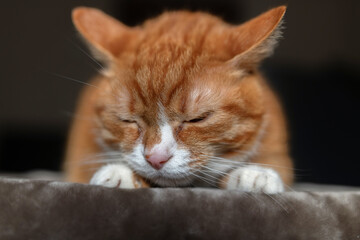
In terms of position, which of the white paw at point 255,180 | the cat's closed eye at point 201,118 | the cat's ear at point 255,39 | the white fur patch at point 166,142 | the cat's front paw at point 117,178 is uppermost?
the cat's ear at point 255,39

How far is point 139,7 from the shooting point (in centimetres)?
347

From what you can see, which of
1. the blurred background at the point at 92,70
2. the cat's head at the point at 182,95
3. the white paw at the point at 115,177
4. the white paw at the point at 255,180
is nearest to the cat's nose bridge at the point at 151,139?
the cat's head at the point at 182,95

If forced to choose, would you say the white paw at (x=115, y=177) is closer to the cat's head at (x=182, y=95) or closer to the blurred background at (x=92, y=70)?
the cat's head at (x=182, y=95)

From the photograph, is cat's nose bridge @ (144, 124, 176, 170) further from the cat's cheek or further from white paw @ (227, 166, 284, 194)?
white paw @ (227, 166, 284, 194)

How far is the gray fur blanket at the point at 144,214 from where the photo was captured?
95 centimetres

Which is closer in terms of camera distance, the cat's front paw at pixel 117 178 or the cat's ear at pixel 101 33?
the cat's front paw at pixel 117 178

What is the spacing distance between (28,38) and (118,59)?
2497 mm

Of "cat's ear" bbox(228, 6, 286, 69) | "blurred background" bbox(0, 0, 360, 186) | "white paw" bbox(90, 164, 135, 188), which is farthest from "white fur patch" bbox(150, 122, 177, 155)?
"blurred background" bbox(0, 0, 360, 186)

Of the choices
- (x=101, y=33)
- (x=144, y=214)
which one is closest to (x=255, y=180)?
(x=144, y=214)

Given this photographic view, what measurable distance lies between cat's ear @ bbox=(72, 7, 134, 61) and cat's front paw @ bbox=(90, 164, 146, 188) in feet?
1.14

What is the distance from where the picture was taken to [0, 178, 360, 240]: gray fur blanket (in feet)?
3.12

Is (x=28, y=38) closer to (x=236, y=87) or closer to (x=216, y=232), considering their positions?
(x=236, y=87)

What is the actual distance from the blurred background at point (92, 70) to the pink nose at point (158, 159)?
1.93 m

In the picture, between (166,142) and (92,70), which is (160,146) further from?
(92,70)
